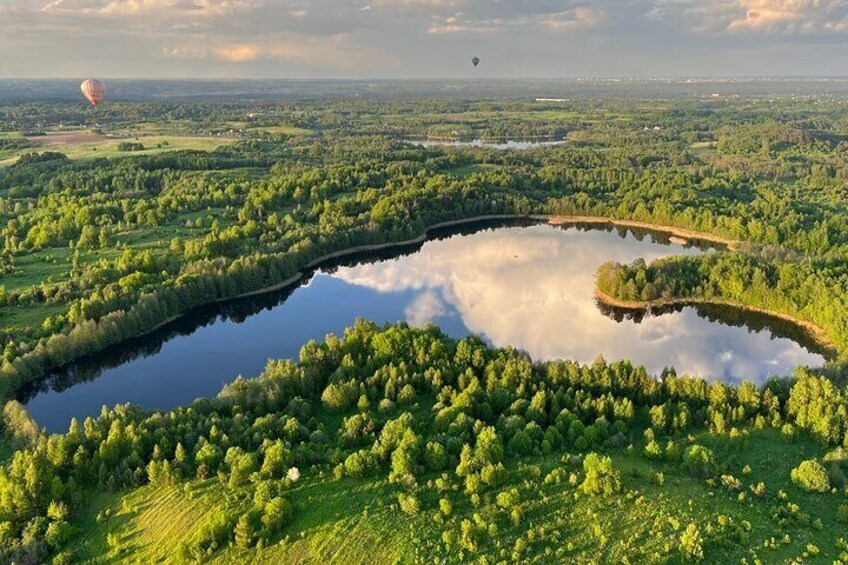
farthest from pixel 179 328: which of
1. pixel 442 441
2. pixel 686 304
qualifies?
pixel 686 304

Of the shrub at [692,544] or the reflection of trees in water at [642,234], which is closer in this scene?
the shrub at [692,544]

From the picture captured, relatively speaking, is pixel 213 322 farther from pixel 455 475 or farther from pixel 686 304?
pixel 686 304

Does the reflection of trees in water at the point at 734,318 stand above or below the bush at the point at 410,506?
below

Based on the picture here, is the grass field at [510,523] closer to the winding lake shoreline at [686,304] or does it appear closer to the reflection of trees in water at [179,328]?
the reflection of trees in water at [179,328]

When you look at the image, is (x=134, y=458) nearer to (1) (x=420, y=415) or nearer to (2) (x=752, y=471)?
(1) (x=420, y=415)

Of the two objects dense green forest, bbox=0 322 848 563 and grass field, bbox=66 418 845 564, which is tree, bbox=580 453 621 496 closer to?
dense green forest, bbox=0 322 848 563

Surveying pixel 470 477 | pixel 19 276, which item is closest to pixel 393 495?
pixel 470 477

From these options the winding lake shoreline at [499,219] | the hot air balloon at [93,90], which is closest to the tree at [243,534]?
the winding lake shoreline at [499,219]
